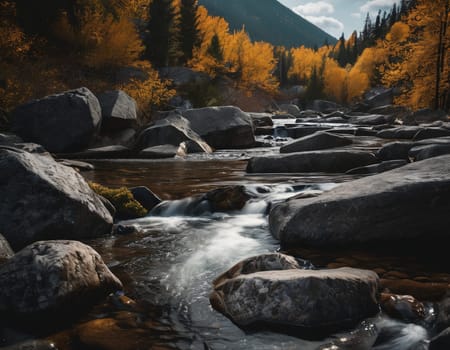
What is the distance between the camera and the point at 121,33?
1243 inches

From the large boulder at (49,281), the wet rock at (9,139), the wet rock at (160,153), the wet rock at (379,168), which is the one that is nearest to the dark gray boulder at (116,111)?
the wet rock at (160,153)

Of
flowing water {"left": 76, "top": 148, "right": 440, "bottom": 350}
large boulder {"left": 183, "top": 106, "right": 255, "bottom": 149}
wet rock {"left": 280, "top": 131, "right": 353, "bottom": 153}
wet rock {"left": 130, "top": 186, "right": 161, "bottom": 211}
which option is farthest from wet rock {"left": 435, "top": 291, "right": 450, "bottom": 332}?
large boulder {"left": 183, "top": 106, "right": 255, "bottom": 149}

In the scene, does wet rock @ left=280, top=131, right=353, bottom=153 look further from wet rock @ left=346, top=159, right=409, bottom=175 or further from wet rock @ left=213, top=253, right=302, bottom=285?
wet rock @ left=213, top=253, right=302, bottom=285

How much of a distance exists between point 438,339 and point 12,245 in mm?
4609

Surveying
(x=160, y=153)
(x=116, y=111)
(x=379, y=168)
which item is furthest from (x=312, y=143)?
(x=116, y=111)

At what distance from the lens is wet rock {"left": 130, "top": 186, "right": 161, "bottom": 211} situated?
7.38 metres

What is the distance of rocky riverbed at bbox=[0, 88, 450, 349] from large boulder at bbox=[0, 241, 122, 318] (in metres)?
0.01

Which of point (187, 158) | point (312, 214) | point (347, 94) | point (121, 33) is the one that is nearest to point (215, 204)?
point (312, 214)

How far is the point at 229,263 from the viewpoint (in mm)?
4828

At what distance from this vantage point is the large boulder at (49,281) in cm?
326

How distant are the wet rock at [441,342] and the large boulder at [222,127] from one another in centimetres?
1601

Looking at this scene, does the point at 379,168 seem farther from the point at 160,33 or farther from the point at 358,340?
the point at 160,33

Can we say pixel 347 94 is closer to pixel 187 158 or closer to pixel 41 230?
pixel 187 158

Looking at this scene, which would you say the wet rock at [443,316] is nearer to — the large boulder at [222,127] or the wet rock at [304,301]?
the wet rock at [304,301]
